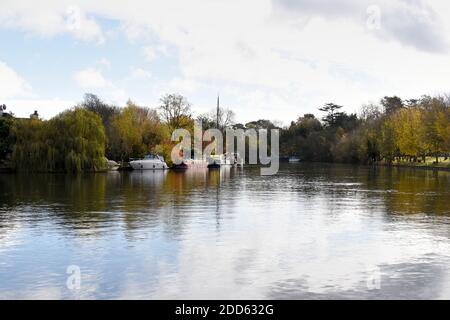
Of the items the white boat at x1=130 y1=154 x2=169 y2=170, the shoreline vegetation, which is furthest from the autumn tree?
the white boat at x1=130 y1=154 x2=169 y2=170

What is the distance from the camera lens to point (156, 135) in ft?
234

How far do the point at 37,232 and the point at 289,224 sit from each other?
6.71 metres

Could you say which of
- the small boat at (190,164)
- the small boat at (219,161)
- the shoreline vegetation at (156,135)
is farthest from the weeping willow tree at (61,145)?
the small boat at (219,161)

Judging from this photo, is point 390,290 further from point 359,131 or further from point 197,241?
point 359,131

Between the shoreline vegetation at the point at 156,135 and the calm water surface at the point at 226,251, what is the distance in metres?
33.4

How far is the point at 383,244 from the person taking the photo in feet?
42.1

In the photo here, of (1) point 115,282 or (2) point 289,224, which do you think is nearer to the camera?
(1) point 115,282

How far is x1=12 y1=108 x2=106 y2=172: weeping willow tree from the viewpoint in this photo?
53250mm

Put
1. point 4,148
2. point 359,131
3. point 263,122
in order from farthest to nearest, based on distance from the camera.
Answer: point 263,122 → point 359,131 → point 4,148

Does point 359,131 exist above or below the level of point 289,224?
above

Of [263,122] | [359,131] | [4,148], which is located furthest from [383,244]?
[263,122]

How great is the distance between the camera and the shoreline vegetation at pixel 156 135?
53.8m

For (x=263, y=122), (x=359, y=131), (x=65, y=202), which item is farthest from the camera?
(x=263, y=122)

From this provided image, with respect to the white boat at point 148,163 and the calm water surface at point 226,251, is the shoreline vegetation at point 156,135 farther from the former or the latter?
the calm water surface at point 226,251
